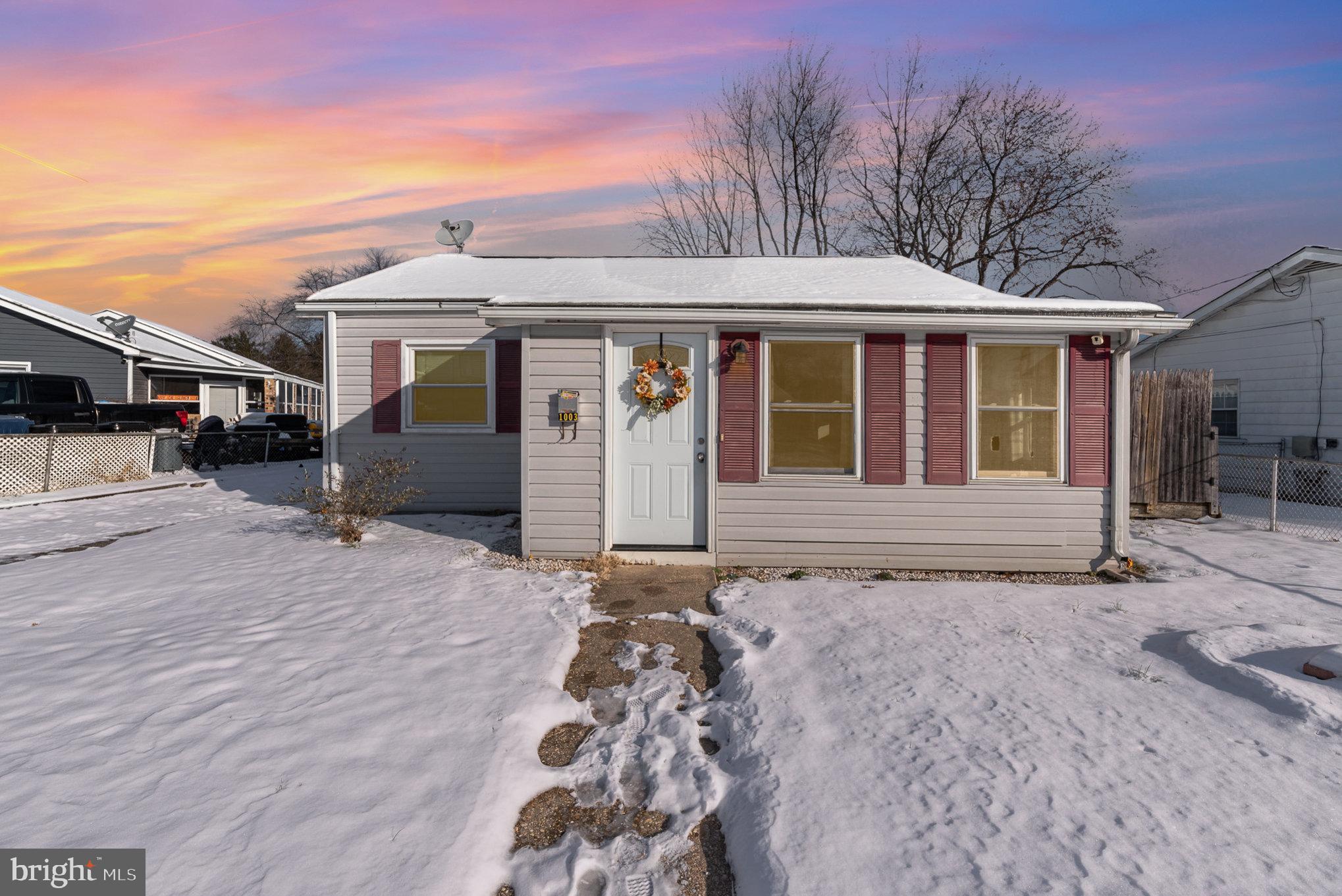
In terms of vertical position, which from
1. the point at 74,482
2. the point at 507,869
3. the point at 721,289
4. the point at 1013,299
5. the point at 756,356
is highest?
the point at 721,289

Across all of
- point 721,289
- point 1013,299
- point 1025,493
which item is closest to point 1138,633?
point 1025,493

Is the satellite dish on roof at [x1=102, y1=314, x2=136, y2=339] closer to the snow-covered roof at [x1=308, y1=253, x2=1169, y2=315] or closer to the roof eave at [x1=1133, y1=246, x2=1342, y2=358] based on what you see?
the snow-covered roof at [x1=308, y1=253, x2=1169, y2=315]

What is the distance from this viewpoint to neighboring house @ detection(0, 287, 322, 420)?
16.9 meters

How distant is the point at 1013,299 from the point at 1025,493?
1.96 meters

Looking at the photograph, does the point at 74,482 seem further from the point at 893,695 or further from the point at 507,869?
the point at 893,695

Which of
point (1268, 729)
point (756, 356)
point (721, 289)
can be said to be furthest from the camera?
point (721, 289)

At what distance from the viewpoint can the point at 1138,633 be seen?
4547 mm

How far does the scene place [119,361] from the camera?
1742 cm

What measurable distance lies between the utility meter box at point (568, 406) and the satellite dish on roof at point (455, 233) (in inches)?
310

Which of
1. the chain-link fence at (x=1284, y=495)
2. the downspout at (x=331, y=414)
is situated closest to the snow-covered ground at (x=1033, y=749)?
the chain-link fence at (x=1284, y=495)

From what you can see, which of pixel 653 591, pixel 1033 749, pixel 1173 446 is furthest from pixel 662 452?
pixel 1173 446

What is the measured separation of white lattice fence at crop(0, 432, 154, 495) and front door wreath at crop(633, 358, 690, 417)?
10.3 metres

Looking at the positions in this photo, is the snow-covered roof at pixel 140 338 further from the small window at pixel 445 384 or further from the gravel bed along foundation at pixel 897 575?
the gravel bed along foundation at pixel 897 575

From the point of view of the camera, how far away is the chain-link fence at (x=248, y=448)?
14086 mm
